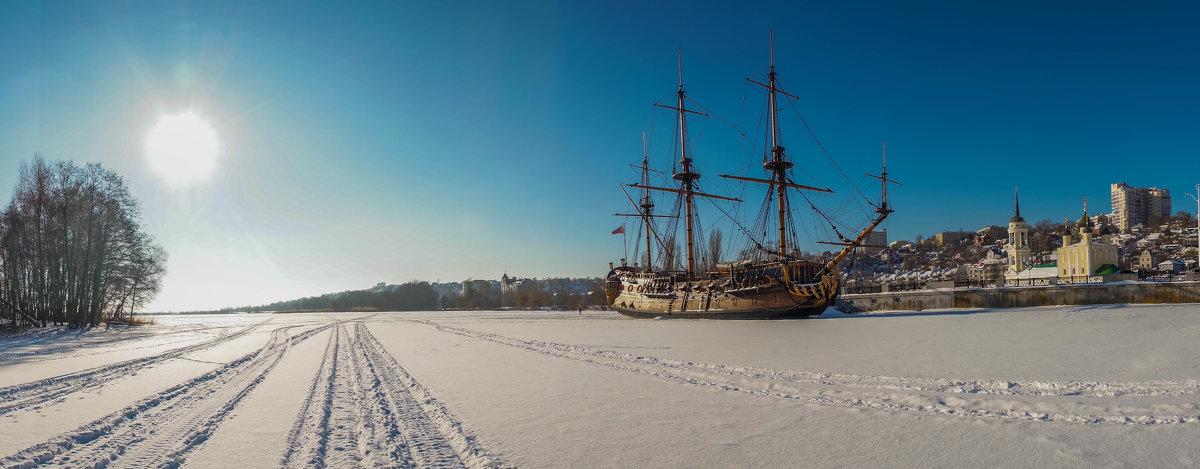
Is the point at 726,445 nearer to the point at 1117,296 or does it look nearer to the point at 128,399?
the point at 128,399

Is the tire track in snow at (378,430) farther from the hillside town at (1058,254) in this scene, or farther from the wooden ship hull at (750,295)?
the hillside town at (1058,254)

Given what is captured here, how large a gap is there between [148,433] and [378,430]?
2639 mm

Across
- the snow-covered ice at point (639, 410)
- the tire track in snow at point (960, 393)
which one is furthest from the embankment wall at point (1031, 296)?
the tire track in snow at point (960, 393)

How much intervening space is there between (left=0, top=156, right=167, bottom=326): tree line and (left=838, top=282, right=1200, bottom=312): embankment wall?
170 feet

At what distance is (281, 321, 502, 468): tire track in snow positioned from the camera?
514cm

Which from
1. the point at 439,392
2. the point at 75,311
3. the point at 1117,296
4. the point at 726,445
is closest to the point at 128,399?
the point at 439,392

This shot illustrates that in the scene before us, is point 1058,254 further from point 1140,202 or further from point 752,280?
point 1140,202

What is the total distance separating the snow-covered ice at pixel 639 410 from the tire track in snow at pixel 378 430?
0.11 feet

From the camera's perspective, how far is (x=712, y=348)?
50.8ft

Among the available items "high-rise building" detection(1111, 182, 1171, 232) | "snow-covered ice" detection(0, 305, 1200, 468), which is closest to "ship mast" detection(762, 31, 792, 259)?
"snow-covered ice" detection(0, 305, 1200, 468)

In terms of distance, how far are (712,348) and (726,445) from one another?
10.3 metres

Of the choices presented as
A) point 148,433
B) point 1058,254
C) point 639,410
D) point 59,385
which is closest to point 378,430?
point 148,433

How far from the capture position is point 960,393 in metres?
7.89

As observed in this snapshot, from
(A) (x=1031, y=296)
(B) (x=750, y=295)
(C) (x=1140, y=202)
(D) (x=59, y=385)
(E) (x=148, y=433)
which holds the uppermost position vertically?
(C) (x=1140, y=202)
